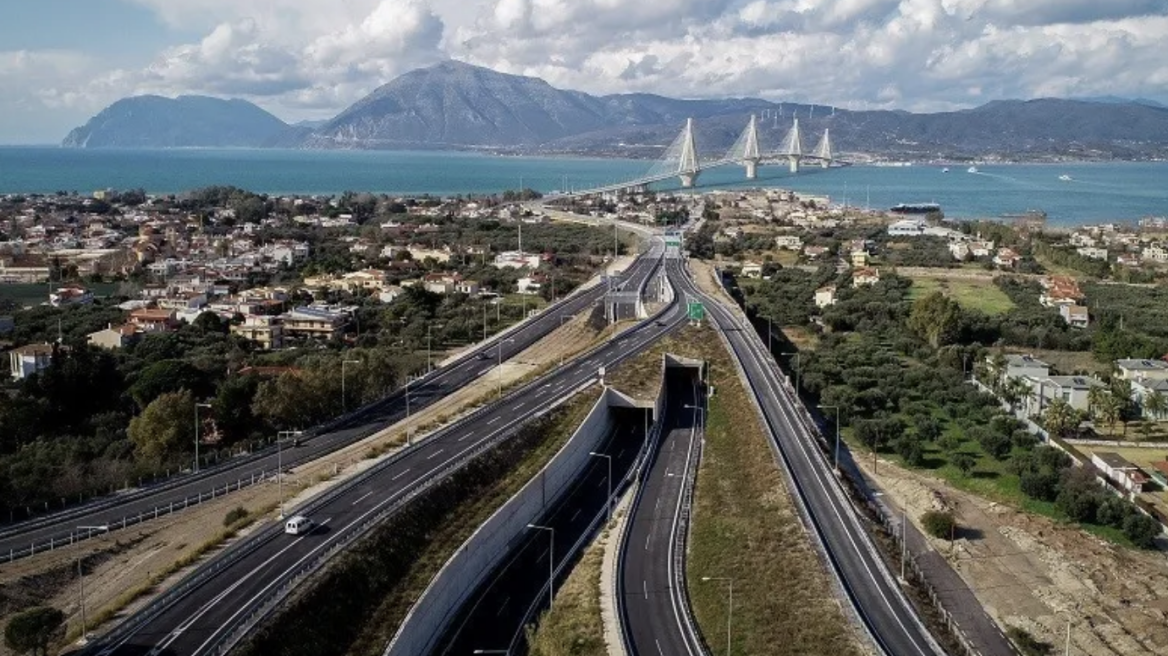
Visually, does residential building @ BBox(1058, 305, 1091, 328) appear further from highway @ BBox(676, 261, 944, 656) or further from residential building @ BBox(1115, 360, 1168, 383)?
highway @ BBox(676, 261, 944, 656)

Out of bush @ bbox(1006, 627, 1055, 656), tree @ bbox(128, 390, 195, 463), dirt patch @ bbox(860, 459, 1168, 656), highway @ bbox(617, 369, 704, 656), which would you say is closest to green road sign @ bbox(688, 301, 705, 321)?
highway @ bbox(617, 369, 704, 656)

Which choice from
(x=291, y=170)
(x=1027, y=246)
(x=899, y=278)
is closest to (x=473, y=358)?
(x=899, y=278)

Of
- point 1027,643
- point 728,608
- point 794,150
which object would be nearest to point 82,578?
point 728,608

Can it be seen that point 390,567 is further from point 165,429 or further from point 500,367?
point 500,367

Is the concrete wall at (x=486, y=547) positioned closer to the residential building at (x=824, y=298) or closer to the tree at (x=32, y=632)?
the tree at (x=32, y=632)

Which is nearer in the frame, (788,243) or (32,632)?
(32,632)
